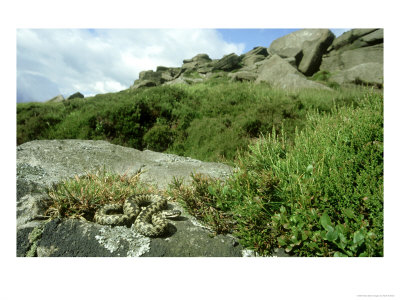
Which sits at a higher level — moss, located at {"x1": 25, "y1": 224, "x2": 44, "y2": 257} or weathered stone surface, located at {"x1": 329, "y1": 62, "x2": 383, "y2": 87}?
weathered stone surface, located at {"x1": 329, "y1": 62, "x2": 383, "y2": 87}

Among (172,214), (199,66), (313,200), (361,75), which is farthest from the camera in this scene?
(199,66)

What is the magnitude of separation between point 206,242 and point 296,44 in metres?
33.6

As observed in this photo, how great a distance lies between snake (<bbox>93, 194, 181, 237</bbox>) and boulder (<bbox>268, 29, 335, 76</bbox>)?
103 feet

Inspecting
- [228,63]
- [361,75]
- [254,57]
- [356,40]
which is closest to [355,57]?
[356,40]

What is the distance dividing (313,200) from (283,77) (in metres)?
16.7

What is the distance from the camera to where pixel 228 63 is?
42.9 m

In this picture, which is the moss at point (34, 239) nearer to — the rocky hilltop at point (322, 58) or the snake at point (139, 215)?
the snake at point (139, 215)

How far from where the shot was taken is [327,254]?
2828 mm

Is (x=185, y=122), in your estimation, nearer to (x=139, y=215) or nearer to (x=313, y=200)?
(x=139, y=215)

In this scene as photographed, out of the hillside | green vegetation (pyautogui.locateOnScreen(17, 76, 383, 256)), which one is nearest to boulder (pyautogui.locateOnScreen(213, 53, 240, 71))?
the hillside

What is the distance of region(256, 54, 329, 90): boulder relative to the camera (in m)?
16.3

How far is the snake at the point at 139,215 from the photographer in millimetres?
3474

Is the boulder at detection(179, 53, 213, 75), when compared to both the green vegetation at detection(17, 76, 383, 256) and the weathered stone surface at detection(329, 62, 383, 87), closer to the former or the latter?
the weathered stone surface at detection(329, 62, 383, 87)
